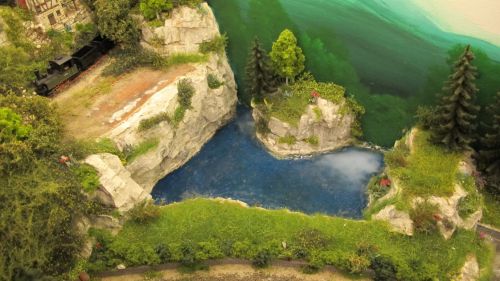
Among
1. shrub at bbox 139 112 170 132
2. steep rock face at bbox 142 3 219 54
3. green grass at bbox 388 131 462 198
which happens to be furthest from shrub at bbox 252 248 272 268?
steep rock face at bbox 142 3 219 54

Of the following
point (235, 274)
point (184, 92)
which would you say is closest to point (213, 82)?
point (184, 92)

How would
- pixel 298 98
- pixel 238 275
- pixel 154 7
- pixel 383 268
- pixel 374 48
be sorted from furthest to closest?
pixel 154 7, pixel 298 98, pixel 374 48, pixel 238 275, pixel 383 268

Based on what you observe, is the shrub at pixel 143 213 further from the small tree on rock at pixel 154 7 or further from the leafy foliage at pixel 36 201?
the small tree on rock at pixel 154 7

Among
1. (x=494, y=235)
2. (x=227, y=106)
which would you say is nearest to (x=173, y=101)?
(x=227, y=106)

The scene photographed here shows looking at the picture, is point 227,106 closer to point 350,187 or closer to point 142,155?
point 142,155

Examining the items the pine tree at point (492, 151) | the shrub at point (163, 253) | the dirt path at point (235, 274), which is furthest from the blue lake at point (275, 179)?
the pine tree at point (492, 151)

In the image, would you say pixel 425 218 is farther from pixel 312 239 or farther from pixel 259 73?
pixel 259 73

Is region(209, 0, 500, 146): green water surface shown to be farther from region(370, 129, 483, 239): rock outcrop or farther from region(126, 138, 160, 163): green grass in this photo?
region(126, 138, 160, 163): green grass
